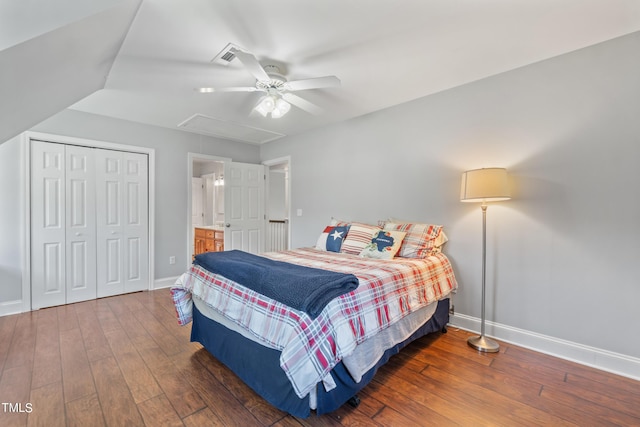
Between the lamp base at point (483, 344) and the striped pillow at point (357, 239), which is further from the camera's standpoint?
the striped pillow at point (357, 239)

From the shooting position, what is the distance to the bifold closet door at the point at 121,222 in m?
3.63

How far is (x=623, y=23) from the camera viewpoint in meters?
1.89

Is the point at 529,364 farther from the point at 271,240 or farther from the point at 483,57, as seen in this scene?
the point at 271,240

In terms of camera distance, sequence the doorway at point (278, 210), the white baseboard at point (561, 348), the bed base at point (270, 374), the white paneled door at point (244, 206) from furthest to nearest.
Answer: the doorway at point (278, 210)
the white paneled door at point (244, 206)
the white baseboard at point (561, 348)
the bed base at point (270, 374)

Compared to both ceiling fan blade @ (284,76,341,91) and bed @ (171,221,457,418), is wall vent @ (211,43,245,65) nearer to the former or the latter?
ceiling fan blade @ (284,76,341,91)

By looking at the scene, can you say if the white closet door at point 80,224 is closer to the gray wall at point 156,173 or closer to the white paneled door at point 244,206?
the gray wall at point 156,173

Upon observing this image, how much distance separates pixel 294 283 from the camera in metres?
1.56

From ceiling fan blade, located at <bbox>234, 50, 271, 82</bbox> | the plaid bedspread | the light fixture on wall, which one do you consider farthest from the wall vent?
the plaid bedspread

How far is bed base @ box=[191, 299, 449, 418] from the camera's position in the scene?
4.88 feet

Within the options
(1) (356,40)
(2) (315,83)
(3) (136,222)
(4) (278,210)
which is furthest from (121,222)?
(1) (356,40)

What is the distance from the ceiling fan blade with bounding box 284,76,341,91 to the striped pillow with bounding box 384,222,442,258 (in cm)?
158

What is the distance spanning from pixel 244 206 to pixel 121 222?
68.8 inches

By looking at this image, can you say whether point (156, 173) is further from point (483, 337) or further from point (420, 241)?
point (483, 337)

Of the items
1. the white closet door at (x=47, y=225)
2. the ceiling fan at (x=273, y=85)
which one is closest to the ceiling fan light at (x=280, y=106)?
the ceiling fan at (x=273, y=85)
